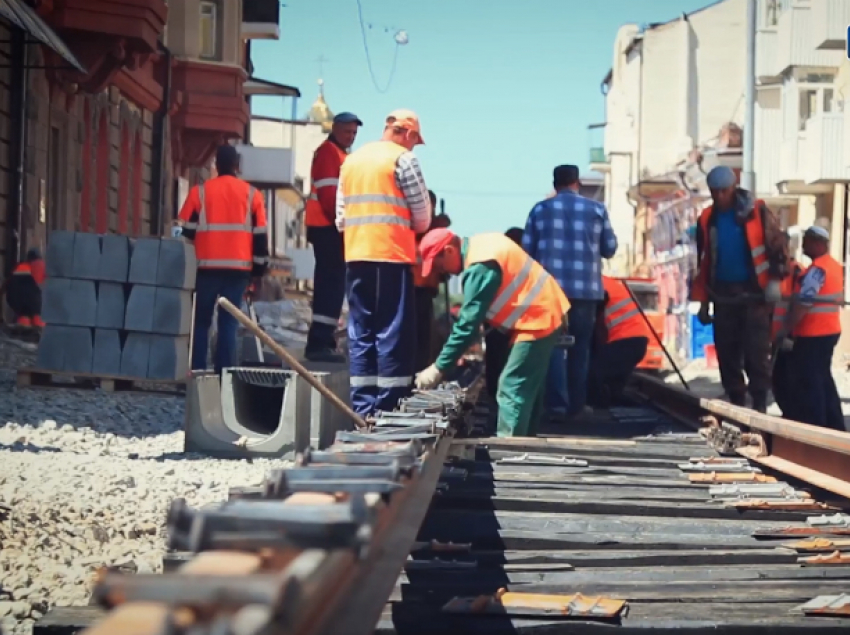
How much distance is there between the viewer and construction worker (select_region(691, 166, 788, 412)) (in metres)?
10.4

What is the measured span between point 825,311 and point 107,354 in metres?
5.60

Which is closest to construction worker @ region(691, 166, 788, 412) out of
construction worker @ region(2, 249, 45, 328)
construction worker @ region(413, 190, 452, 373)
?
construction worker @ region(413, 190, 452, 373)

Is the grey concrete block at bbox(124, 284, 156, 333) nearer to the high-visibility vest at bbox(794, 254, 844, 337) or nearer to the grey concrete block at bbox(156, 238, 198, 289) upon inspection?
the grey concrete block at bbox(156, 238, 198, 289)

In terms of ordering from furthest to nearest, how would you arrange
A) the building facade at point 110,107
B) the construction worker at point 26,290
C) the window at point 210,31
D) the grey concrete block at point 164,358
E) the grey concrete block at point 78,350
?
the window at point 210,31 < the building facade at point 110,107 < the construction worker at point 26,290 < the grey concrete block at point 78,350 < the grey concrete block at point 164,358

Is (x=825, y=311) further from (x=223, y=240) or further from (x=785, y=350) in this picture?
(x=223, y=240)

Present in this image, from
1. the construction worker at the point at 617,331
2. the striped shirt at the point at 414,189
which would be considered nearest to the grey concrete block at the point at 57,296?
the construction worker at the point at 617,331

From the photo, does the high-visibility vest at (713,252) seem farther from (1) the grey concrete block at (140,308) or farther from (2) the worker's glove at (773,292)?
(1) the grey concrete block at (140,308)

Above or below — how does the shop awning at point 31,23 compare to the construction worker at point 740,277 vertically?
above

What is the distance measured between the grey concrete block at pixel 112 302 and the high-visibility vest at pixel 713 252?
4463mm

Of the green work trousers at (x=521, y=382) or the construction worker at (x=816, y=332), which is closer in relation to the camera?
the green work trousers at (x=521, y=382)

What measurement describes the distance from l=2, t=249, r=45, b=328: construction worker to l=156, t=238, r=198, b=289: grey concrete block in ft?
20.4

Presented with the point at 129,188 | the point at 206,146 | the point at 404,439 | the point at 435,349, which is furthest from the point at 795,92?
the point at 404,439

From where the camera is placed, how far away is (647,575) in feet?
15.5

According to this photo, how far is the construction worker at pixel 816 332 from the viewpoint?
1113 centimetres
